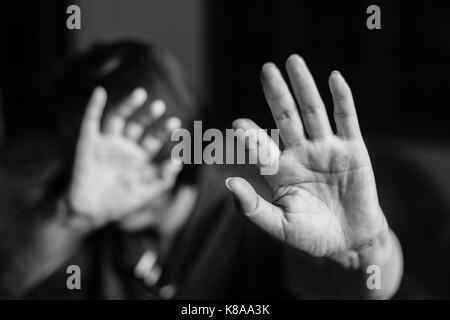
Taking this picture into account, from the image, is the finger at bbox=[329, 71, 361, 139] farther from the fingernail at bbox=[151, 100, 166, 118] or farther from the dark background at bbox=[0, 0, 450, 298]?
the dark background at bbox=[0, 0, 450, 298]

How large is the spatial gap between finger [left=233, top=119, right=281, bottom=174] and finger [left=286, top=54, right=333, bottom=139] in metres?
0.05

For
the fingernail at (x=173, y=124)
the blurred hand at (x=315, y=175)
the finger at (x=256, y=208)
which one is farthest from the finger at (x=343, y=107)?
the fingernail at (x=173, y=124)

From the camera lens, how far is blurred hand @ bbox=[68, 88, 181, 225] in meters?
0.87

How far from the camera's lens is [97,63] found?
955mm

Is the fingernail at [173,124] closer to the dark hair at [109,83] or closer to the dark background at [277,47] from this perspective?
the dark hair at [109,83]

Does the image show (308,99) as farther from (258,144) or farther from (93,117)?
(93,117)

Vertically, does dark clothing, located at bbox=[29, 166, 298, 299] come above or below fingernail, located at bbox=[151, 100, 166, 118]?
below

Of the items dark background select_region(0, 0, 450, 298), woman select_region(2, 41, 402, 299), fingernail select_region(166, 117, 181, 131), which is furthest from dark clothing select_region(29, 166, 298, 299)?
dark background select_region(0, 0, 450, 298)

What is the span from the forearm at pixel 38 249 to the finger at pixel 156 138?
152mm

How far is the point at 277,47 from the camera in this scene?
93.7 inches

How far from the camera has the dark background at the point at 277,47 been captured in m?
2.27

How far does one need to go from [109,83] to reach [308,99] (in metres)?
0.39

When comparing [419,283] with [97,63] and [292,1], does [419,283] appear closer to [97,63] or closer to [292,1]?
[97,63]

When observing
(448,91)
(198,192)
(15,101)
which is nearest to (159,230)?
(198,192)
